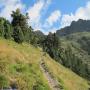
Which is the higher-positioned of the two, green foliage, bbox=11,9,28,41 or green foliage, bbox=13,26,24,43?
green foliage, bbox=11,9,28,41

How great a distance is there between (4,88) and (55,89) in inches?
334

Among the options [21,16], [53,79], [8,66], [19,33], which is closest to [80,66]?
[21,16]

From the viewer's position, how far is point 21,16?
252 ft

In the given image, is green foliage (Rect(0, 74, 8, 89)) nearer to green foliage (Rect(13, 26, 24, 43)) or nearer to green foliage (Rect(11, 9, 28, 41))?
green foliage (Rect(13, 26, 24, 43))

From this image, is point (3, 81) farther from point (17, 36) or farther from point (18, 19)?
point (18, 19)

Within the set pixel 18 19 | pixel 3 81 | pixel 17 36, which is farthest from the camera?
pixel 18 19

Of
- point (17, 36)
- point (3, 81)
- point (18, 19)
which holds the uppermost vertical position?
point (18, 19)

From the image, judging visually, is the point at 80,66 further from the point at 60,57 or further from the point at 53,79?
the point at 53,79

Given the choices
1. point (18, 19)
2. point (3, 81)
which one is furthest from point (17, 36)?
point (3, 81)

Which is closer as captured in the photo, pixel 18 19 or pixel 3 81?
pixel 3 81

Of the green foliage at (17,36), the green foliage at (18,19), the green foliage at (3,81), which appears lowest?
the green foliage at (3,81)

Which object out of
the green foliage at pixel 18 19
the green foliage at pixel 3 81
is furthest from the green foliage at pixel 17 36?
the green foliage at pixel 3 81

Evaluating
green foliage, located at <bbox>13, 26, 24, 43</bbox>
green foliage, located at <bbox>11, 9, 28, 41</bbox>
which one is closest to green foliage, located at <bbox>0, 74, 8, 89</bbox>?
green foliage, located at <bbox>13, 26, 24, 43</bbox>

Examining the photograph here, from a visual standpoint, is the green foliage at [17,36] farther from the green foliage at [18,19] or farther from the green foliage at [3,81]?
the green foliage at [3,81]
